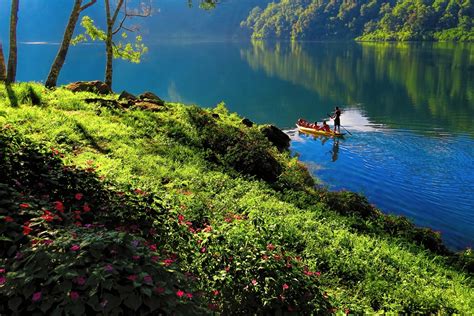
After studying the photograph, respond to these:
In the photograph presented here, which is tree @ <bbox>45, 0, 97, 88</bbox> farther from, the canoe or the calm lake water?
the canoe

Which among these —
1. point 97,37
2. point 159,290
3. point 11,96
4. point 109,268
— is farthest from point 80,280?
point 97,37

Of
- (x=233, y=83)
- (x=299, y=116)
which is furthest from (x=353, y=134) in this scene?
(x=233, y=83)

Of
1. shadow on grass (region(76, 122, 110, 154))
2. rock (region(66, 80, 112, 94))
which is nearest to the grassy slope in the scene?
shadow on grass (region(76, 122, 110, 154))

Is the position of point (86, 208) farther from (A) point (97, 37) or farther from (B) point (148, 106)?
(A) point (97, 37)

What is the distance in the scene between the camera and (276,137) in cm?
2741

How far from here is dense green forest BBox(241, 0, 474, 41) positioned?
A: 13475 centimetres

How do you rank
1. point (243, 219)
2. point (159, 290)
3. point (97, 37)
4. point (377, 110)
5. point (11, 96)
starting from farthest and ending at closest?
point (377, 110), point (97, 37), point (11, 96), point (243, 219), point (159, 290)

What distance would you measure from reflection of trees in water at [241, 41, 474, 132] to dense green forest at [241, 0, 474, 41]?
4373cm

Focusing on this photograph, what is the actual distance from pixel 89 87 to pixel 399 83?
52.1 metres

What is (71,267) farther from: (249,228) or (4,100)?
(4,100)

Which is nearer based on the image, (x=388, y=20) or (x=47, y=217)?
(x=47, y=217)

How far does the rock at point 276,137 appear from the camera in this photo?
26547 millimetres

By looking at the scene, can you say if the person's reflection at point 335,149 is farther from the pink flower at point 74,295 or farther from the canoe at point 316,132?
the pink flower at point 74,295

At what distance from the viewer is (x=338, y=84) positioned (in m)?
64.4
